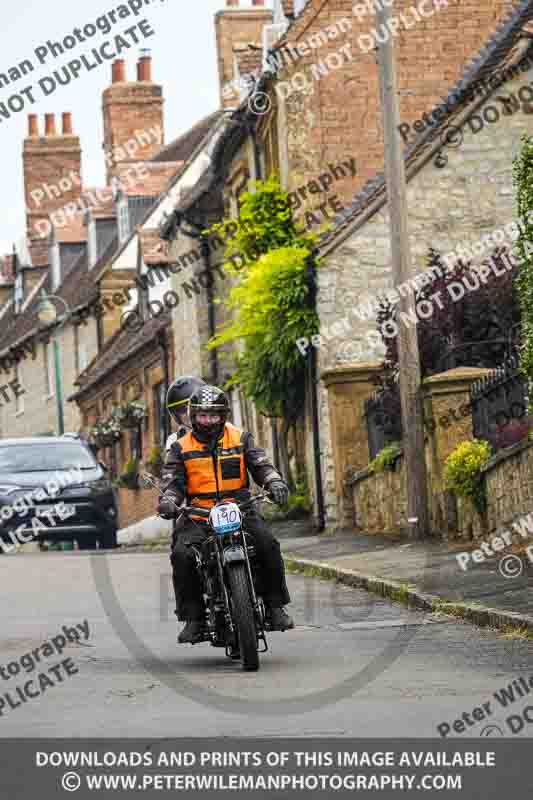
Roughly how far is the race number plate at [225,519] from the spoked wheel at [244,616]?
0.76 feet

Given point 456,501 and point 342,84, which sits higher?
point 342,84

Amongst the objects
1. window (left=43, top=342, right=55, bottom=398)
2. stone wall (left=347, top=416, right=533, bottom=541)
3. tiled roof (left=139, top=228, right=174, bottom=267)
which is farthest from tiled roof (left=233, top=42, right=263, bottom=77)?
window (left=43, top=342, right=55, bottom=398)

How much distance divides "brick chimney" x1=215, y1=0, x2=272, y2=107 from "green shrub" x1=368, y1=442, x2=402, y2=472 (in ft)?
66.7

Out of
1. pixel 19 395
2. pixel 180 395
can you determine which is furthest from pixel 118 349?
pixel 180 395

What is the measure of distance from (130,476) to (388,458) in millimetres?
24192

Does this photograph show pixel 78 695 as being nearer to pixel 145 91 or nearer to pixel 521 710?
pixel 521 710

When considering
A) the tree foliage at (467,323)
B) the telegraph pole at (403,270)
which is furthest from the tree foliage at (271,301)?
the telegraph pole at (403,270)

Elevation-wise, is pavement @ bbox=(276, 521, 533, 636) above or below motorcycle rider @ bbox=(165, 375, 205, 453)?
below

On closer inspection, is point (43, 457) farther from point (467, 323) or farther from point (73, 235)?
point (73, 235)

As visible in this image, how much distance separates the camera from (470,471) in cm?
1767

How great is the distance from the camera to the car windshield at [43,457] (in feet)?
84.1

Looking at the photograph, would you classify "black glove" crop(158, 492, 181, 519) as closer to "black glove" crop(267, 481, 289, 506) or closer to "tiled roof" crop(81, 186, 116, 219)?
"black glove" crop(267, 481, 289, 506)

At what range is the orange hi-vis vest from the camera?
414 inches
